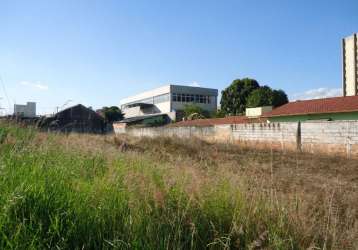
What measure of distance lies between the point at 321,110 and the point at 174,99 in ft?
120

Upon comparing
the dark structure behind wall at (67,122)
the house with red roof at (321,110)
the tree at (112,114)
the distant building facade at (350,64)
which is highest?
the distant building facade at (350,64)

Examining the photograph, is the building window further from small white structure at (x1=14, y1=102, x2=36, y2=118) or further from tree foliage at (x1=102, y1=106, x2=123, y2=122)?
small white structure at (x1=14, y1=102, x2=36, y2=118)

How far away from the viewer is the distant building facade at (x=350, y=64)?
25000 mm

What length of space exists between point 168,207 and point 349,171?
341 inches

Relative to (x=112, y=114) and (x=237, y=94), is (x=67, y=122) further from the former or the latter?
(x=112, y=114)

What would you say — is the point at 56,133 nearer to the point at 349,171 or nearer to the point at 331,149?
the point at 349,171

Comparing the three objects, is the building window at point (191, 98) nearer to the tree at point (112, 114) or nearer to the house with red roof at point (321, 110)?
the tree at point (112, 114)

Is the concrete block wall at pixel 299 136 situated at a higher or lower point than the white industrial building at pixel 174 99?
lower

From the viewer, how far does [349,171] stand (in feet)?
31.6

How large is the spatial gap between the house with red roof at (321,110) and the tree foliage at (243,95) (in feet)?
41.6

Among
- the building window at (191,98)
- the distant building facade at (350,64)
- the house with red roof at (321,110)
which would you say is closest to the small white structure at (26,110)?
the house with red roof at (321,110)

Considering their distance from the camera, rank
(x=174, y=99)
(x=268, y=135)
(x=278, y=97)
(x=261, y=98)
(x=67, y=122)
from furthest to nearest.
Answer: (x=174, y=99)
(x=278, y=97)
(x=261, y=98)
(x=268, y=135)
(x=67, y=122)

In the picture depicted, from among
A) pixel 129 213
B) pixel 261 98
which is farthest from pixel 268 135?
pixel 261 98

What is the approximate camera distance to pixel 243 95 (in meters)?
42.9
